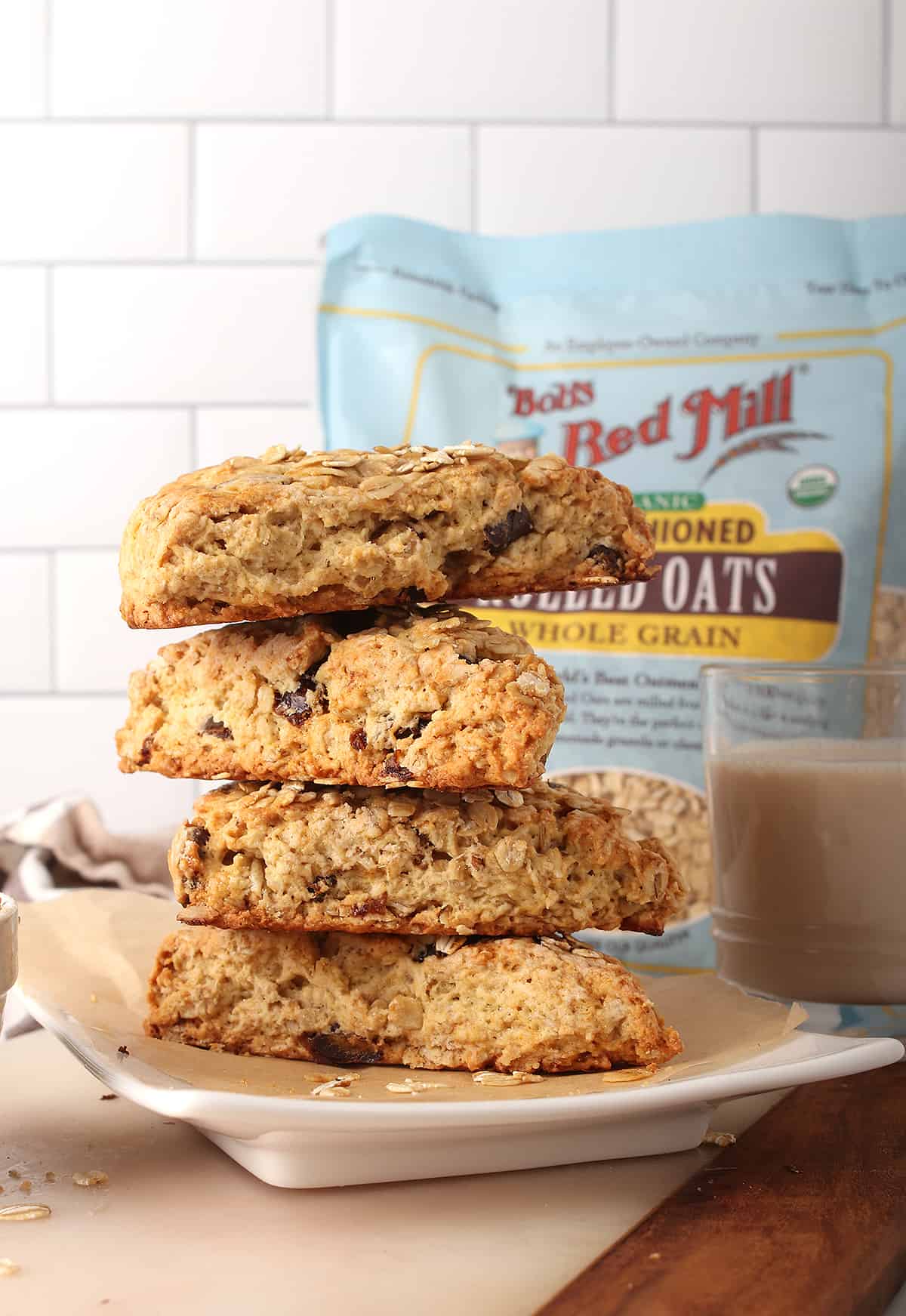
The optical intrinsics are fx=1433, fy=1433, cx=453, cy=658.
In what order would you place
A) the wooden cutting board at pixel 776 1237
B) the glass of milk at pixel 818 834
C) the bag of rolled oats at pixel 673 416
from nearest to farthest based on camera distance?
the wooden cutting board at pixel 776 1237
the glass of milk at pixel 818 834
the bag of rolled oats at pixel 673 416

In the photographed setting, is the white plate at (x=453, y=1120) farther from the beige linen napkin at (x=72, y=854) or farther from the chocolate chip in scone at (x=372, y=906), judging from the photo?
the beige linen napkin at (x=72, y=854)

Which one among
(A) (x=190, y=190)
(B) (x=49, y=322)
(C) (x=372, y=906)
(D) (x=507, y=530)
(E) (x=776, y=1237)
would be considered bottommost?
(E) (x=776, y=1237)

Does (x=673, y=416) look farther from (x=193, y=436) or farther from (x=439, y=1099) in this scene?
(x=439, y=1099)

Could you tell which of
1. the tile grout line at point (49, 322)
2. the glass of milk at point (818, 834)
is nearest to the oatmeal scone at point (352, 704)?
the glass of milk at point (818, 834)

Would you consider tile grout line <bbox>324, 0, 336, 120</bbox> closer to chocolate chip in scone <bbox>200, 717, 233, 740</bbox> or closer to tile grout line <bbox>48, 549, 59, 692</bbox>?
tile grout line <bbox>48, 549, 59, 692</bbox>

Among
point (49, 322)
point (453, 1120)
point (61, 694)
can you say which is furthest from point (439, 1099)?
point (49, 322)

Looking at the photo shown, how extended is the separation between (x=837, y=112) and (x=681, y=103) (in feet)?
0.64

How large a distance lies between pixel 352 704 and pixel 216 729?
0.35 ft

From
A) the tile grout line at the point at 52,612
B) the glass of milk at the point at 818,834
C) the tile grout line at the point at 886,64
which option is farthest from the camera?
the tile grout line at the point at 52,612

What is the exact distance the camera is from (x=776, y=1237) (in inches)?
27.6

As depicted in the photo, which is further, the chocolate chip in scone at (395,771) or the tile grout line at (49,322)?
the tile grout line at (49,322)

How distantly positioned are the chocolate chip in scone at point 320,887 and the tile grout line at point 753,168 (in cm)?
128

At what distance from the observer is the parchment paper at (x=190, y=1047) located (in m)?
0.78

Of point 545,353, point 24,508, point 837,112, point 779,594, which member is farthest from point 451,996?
point 837,112
